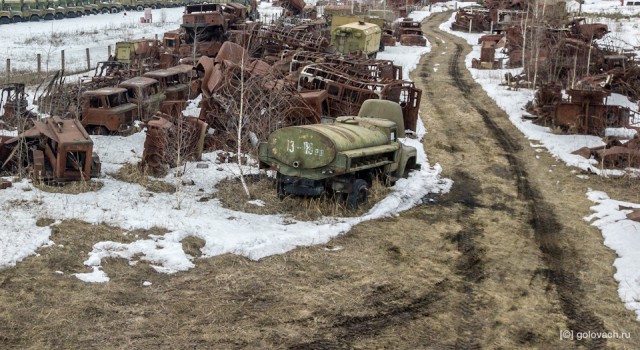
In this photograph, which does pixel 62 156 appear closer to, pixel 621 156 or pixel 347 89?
pixel 347 89

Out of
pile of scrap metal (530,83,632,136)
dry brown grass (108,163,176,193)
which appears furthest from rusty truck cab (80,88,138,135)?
pile of scrap metal (530,83,632,136)

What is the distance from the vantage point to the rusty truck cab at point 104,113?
16.6 metres

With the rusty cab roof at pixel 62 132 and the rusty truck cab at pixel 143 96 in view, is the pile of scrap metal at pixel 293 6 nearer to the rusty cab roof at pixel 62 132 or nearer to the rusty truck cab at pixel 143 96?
the rusty truck cab at pixel 143 96

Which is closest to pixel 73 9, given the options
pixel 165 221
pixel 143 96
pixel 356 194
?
pixel 143 96

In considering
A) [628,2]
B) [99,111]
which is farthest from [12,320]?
[628,2]

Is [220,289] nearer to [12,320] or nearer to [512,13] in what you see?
[12,320]

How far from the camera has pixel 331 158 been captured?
1177cm

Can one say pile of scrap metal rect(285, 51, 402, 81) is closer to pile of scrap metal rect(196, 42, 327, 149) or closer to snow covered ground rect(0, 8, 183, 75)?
pile of scrap metal rect(196, 42, 327, 149)

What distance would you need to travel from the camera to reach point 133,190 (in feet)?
42.0

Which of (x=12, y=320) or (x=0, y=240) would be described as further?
(x=0, y=240)

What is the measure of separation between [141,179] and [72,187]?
4.93 ft

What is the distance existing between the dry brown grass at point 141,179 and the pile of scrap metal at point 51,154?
0.57 metres

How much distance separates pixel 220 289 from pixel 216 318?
0.91 m

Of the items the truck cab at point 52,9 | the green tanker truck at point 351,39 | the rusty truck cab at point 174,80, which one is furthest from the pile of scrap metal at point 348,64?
the truck cab at point 52,9
